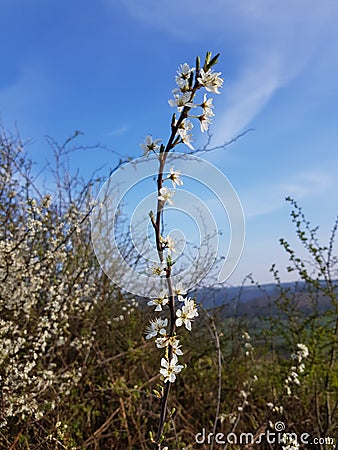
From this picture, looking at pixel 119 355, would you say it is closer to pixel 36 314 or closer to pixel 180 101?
pixel 36 314

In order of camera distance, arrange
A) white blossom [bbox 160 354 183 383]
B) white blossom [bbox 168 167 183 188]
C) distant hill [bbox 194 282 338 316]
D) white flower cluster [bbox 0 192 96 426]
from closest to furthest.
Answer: white blossom [bbox 160 354 183 383], white blossom [bbox 168 167 183 188], white flower cluster [bbox 0 192 96 426], distant hill [bbox 194 282 338 316]

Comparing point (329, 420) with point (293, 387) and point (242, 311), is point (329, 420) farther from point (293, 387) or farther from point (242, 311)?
point (242, 311)

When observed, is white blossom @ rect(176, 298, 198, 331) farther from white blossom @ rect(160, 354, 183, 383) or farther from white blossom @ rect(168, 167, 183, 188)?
white blossom @ rect(168, 167, 183, 188)

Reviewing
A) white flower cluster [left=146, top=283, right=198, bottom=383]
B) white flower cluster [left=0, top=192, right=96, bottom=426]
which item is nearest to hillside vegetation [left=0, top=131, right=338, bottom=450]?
white flower cluster [left=0, top=192, right=96, bottom=426]

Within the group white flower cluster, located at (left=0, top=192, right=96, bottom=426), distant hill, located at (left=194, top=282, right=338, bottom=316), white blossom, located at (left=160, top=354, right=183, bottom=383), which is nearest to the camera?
white blossom, located at (left=160, top=354, right=183, bottom=383)

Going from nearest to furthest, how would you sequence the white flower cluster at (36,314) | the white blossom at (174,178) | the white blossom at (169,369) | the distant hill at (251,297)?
the white blossom at (169,369)
the white blossom at (174,178)
the white flower cluster at (36,314)
the distant hill at (251,297)

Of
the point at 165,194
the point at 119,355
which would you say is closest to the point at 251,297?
the point at 119,355

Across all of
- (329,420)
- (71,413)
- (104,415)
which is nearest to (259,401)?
(329,420)

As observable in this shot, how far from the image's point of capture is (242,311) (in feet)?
14.9

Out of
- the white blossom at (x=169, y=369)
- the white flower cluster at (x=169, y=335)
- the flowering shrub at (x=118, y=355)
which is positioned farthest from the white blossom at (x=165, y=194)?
the flowering shrub at (x=118, y=355)

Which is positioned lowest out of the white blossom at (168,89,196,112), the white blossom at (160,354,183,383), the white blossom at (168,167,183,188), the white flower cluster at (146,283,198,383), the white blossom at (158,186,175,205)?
the white blossom at (160,354,183,383)

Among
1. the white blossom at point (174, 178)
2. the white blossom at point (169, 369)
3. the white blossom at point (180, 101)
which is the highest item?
the white blossom at point (180, 101)

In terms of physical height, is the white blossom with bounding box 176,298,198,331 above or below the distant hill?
below

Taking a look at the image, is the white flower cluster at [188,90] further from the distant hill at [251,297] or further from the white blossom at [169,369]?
the distant hill at [251,297]
